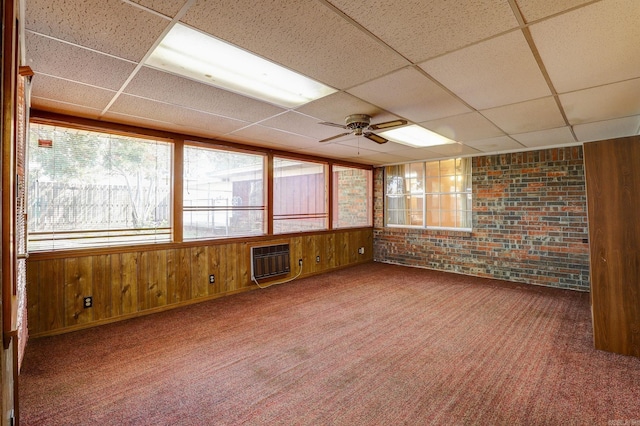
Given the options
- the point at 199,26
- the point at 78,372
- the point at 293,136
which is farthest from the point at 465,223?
the point at 78,372

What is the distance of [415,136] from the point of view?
4.41 m

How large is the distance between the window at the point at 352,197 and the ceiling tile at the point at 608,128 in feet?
A: 13.0

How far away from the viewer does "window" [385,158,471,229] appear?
5.99m

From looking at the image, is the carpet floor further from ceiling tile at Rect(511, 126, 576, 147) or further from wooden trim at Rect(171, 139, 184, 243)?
ceiling tile at Rect(511, 126, 576, 147)

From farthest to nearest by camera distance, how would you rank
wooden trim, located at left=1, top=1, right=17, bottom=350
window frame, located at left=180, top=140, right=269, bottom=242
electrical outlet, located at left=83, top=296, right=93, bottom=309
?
window frame, located at left=180, top=140, right=269, bottom=242 < electrical outlet, located at left=83, top=296, right=93, bottom=309 < wooden trim, located at left=1, top=1, right=17, bottom=350

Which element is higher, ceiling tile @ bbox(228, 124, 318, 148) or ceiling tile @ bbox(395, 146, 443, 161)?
ceiling tile @ bbox(228, 124, 318, 148)

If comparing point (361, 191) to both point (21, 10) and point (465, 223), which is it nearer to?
point (465, 223)

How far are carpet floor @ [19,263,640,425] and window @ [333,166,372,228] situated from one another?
3.05 metres

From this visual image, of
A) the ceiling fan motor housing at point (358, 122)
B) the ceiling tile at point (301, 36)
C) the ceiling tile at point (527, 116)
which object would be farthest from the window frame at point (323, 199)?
the ceiling tile at point (527, 116)

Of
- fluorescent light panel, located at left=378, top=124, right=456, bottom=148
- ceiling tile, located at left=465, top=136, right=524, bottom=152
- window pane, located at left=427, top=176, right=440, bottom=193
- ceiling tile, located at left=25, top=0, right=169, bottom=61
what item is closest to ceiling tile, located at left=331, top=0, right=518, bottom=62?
ceiling tile, located at left=25, top=0, right=169, bottom=61

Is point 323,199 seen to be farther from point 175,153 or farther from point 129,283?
point 129,283

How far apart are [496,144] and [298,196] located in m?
3.43

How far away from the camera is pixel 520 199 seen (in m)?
5.32

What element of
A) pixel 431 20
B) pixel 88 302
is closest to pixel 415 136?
pixel 431 20
